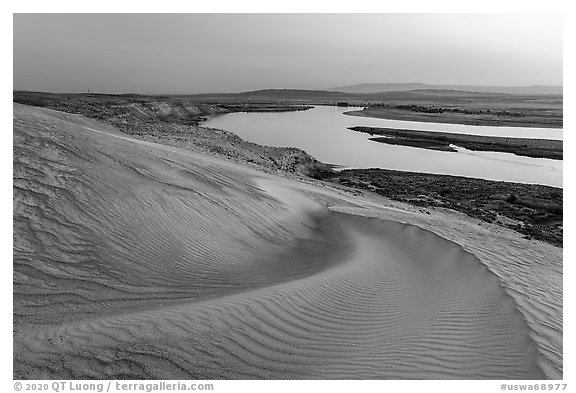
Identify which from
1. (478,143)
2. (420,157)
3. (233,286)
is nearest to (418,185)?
(420,157)

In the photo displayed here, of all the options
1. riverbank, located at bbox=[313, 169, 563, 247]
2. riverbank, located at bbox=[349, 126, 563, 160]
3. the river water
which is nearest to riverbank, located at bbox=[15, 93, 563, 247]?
riverbank, located at bbox=[313, 169, 563, 247]

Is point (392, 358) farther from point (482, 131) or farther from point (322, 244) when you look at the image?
point (482, 131)

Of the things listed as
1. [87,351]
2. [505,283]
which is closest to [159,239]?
[87,351]

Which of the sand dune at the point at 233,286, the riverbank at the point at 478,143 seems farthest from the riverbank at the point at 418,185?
the riverbank at the point at 478,143

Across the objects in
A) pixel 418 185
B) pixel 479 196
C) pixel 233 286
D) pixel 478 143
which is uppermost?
pixel 478 143

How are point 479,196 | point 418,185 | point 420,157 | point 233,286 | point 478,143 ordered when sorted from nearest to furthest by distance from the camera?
point 233,286, point 479,196, point 418,185, point 420,157, point 478,143

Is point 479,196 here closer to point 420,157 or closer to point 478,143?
point 420,157

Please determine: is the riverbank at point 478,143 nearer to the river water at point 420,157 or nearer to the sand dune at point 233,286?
the river water at point 420,157

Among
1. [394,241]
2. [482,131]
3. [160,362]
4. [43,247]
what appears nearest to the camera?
[160,362]

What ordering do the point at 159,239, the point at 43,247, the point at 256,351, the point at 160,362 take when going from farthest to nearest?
the point at 159,239 < the point at 43,247 < the point at 256,351 < the point at 160,362
